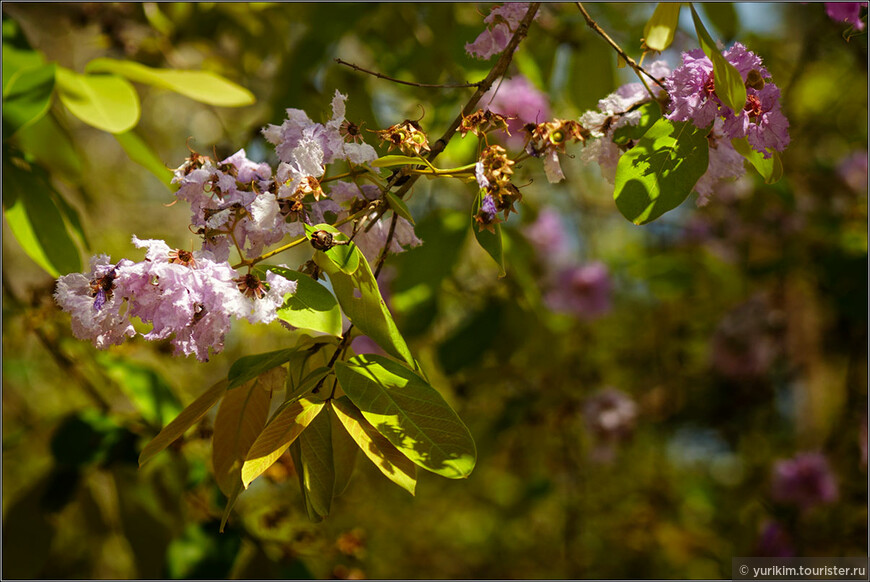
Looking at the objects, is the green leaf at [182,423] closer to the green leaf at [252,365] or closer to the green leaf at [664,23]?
the green leaf at [252,365]

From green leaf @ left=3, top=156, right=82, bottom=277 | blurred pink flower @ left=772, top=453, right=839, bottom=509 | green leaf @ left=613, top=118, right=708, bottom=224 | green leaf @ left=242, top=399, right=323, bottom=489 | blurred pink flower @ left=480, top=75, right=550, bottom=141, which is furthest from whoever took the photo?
blurred pink flower @ left=772, top=453, right=839, bottom=509

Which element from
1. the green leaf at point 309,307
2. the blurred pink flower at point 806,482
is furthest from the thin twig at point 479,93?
the blurred pink flower at point 806,482

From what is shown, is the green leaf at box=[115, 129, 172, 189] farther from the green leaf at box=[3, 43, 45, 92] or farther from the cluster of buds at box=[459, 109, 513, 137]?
the cluster of buds at box=[459, 109, 513, 137]

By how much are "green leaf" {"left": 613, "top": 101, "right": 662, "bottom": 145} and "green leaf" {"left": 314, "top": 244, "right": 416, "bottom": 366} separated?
1.04ft

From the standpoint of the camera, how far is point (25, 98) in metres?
0.92

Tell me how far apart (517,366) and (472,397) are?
5.9 inches

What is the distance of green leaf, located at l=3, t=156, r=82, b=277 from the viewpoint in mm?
892

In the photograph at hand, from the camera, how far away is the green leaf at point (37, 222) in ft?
2.93

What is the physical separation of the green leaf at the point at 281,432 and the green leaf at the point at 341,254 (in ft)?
0.38

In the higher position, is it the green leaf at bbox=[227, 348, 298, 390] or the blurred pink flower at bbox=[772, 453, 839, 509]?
the green leaf at bbox=[227, 348, 298, 390]

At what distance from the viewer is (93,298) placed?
59 centimetres

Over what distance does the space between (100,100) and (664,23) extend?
2.46ft

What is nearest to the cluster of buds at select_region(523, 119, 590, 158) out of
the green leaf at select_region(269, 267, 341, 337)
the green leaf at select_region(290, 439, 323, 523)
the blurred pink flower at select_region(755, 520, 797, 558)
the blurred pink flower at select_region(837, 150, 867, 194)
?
the green leaf at select_region(269, 267, 341, 337)

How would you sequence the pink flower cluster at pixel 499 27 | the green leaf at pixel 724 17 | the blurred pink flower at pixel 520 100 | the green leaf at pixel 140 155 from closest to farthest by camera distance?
the pink flower cluster at pixel 499 27
the green leaf at pixel 140 155
the green leaf at pixel 724 17
the blurred pink flower at pixel 520 100
